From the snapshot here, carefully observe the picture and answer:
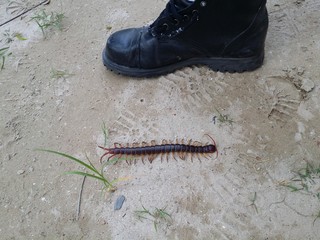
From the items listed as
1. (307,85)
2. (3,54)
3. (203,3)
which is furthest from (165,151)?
(3,54)

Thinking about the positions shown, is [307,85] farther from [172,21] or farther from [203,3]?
[172,21]

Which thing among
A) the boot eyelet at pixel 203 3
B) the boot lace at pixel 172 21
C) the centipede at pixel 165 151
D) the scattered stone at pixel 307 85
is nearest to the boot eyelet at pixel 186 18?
the boot lace at pixel 172 21

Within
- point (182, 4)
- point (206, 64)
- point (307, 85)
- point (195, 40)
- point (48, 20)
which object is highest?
point (182, 4)

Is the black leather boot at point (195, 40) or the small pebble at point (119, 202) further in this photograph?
the black leather boot at point (195, 40)

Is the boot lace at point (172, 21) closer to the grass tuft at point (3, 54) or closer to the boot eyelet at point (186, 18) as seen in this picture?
the boot eyelet at point (186, 18)

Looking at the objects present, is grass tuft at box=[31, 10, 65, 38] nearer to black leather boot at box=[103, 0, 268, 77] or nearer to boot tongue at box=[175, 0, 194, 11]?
black leather boot at box=[103, 0, 268, 77]

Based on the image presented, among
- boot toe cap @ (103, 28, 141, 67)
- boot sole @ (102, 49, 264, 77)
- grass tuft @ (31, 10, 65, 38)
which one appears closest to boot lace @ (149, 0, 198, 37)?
boot toe cap @ (103, 28, 141, 67)
